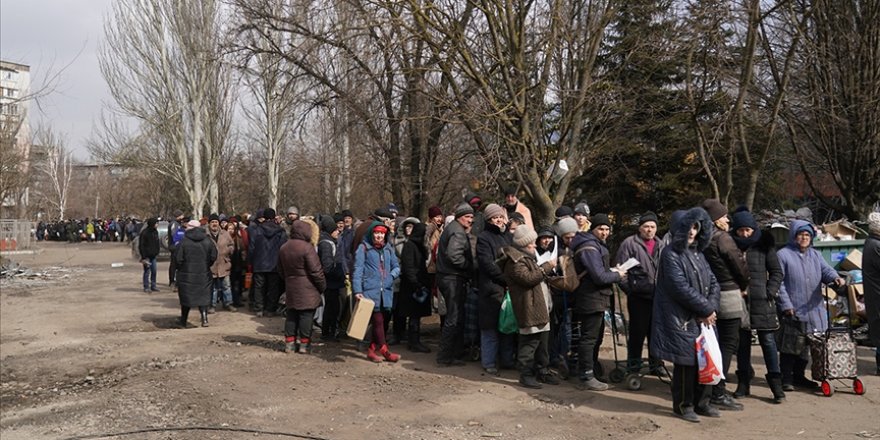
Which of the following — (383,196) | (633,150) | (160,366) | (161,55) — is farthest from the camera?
(161,55)

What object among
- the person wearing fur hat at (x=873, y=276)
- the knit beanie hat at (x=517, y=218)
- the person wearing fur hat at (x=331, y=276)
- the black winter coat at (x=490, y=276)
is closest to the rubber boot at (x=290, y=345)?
the person wearing fur hat at (x=331, y=276)

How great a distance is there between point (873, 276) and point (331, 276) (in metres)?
6.48

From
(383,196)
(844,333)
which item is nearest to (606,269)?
(844,333)

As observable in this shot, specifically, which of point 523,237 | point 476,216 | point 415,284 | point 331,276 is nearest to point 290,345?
point 331,276

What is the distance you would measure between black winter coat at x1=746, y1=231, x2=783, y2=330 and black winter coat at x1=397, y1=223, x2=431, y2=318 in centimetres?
395

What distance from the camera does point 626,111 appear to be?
13773mm

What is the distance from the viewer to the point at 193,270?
36.5 feet

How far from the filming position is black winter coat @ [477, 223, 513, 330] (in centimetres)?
780

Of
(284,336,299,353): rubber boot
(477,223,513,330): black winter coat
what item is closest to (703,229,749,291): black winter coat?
(477,223,513,330): black winter coat

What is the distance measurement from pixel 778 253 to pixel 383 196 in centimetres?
1560

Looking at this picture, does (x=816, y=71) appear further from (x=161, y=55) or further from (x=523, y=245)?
(x=161, y=55)

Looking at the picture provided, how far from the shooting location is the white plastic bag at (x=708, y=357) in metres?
5.95

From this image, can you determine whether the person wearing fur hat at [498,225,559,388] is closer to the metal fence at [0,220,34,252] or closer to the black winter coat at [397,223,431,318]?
the black winter coat at [397,223,431,318]

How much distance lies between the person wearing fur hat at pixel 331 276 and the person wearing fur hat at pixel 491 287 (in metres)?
2.48
